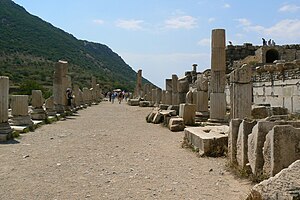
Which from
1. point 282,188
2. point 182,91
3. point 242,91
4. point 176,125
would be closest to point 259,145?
point 282,188

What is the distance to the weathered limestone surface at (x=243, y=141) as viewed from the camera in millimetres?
7262

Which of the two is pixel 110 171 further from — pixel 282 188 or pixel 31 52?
pixel 31 52

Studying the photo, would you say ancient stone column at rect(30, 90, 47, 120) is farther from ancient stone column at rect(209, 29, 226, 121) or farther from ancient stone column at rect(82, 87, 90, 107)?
ancient stone column at rect(82, 87, 90, 107)

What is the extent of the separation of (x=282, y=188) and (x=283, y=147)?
182cm

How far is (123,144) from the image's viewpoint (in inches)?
471

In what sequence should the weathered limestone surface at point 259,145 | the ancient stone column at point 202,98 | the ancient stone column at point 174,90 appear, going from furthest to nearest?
the ancient stone column at point 174,90 < the ancient stone column at point 202,98 < the weathered limestone surface at point 259,145

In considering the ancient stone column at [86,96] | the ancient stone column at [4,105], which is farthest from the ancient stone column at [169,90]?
the ancient stone column at [86,96]

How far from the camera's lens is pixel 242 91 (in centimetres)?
1198

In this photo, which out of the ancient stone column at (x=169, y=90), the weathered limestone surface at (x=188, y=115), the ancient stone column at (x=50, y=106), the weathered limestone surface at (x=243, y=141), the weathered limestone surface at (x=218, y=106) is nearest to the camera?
the weathered limestone surface at (x=243, y=141)

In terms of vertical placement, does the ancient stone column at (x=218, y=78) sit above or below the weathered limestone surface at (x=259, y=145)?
above

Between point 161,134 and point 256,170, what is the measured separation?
786cm

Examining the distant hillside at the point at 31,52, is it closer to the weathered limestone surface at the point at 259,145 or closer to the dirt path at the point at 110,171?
the dirt path at the point at 110,171

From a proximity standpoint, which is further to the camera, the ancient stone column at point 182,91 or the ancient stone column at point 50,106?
the ancient stone column at point 50,106

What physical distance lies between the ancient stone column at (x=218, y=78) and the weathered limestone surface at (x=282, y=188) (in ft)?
33.8
